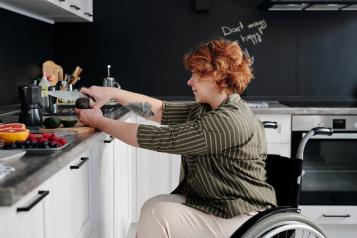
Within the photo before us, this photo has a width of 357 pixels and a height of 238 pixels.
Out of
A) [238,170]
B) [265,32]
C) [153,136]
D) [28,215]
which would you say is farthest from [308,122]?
[28,215]

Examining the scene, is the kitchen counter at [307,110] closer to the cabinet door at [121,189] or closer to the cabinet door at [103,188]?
the cabinet door at [121,189]

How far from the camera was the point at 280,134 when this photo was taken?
3.27 m

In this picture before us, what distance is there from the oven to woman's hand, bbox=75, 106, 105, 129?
165 cm

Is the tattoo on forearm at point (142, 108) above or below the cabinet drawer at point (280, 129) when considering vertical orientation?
above

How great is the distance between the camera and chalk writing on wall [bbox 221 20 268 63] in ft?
12.5

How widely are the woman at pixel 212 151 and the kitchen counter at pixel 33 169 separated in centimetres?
21

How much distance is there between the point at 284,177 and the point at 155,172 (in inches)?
62.3

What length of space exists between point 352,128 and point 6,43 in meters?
2.06

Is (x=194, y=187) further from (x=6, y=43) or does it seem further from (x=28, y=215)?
(x=6, y=43)

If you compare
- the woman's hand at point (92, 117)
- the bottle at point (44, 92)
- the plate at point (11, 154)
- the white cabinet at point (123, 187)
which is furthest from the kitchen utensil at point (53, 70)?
the plate at point (11, 154)

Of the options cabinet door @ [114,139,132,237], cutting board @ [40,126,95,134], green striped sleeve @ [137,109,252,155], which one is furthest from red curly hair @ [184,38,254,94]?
cabinet door @ [114,139,132,237]

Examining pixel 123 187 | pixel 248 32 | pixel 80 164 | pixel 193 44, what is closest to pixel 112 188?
pixel 123 187

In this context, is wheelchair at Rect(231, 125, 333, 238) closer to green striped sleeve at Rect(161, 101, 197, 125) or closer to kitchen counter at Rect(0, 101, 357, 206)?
green striped sleeve at Rect(161, 101, 197, 125)

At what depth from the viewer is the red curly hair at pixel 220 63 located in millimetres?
1878
